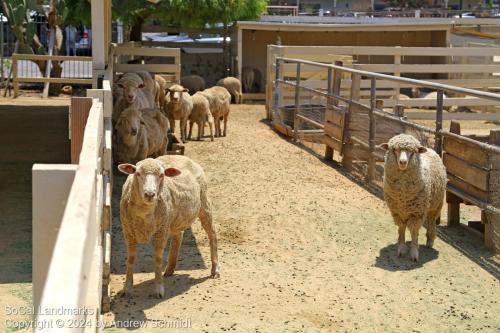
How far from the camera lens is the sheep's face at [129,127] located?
10.5m

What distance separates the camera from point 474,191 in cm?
895

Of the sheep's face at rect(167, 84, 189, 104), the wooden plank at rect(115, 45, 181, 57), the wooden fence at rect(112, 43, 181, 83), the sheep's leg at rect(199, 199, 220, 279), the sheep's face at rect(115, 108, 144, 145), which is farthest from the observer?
the sheep's face at rect(167, 84, 189, 104)

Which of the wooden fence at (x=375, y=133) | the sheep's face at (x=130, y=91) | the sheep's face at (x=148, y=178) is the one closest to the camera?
the sheep's face at (x=148, y=178)

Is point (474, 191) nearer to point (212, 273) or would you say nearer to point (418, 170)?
point (418, 170)

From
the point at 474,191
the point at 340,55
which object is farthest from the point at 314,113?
the point at 474,191

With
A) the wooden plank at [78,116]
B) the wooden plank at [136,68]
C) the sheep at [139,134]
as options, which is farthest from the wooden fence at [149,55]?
the wooden plank at [78,116]

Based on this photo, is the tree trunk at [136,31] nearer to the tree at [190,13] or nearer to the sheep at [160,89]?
the tree at [190,13]

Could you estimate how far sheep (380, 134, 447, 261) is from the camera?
8148 millimetres

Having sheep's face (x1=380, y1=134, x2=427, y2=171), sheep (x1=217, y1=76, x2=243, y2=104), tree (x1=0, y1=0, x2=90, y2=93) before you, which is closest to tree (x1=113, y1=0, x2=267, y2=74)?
tree (x1=0, y1=0, x2=90, y2=93)

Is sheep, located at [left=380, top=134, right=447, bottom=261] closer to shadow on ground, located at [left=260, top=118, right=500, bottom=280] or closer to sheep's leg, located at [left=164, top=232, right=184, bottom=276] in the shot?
shadow on ground, located at [left=260, top=118, right=500, bottom=280]

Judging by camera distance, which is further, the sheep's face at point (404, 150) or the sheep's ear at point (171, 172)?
the sheep's face at point (404, 150)

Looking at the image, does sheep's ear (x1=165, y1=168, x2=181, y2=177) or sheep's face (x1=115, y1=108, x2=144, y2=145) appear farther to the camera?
sheep's face (x1=115, y1=108, x2=144, y2=145)

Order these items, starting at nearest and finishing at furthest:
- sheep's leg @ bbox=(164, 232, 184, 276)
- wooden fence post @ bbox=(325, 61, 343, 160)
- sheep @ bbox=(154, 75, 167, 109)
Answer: sheep's leg @ bbox=(164, 232, 184, 276), wooden fence post @ bbox=(325, 61, 343, 160), sheep @ bbox=(154, 75, 167, 109)

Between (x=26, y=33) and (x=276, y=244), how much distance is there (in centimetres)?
1755
